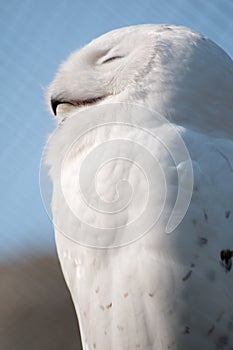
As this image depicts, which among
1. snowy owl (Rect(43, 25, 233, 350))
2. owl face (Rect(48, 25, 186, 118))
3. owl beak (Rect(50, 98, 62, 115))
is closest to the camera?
snowy owl (Rect(43, 25, 233, 350))

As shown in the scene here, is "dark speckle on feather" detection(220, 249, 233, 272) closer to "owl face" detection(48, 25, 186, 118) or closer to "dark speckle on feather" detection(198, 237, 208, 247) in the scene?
"dark speckle on feather" detection(198, 237, 208, 247)

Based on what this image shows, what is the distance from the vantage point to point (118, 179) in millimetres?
1116

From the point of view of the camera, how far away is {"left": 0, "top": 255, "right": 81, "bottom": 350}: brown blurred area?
120 inches

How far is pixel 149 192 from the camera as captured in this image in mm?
1088

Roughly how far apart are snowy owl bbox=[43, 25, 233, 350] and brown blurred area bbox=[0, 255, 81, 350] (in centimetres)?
173

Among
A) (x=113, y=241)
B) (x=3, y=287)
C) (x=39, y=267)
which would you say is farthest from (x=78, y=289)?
(x=3, y=287)

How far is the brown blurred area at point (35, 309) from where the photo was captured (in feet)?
10.0

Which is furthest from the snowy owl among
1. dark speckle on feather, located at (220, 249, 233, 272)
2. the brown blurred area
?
the brown blurred area

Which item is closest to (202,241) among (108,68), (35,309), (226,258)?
(226,258)

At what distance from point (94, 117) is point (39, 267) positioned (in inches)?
70.6

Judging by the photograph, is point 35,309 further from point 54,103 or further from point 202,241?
point 202,241

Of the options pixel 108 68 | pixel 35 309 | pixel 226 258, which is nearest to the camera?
pixel 226 258

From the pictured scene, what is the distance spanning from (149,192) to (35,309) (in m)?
2.16

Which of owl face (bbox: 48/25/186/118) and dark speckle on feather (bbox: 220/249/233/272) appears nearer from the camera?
dark speckle on feather (bbox: 220/249/233/272)
